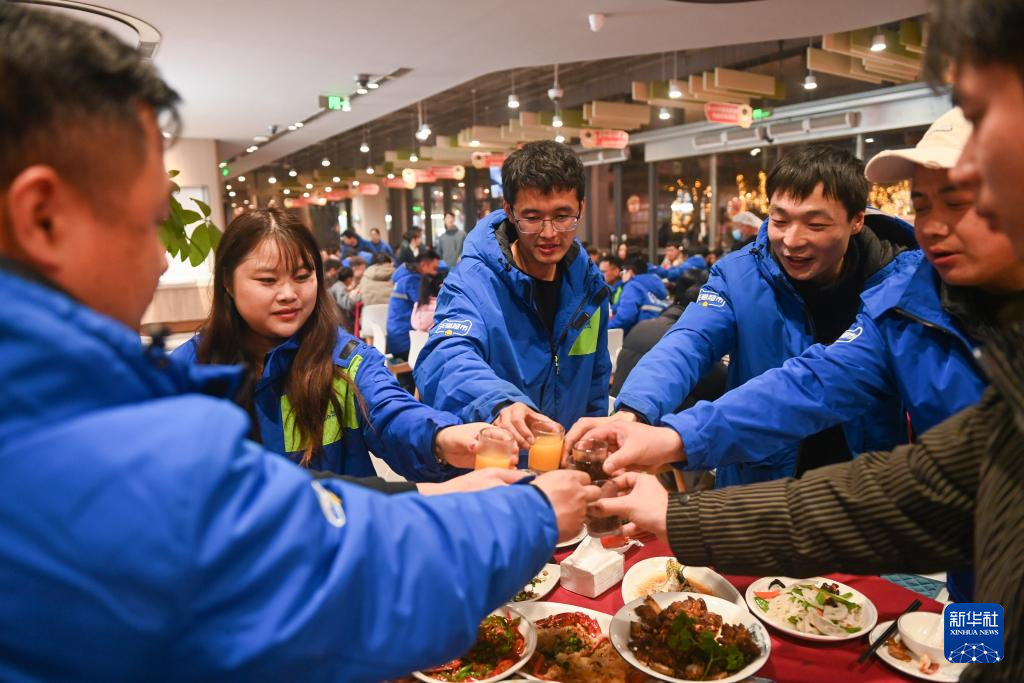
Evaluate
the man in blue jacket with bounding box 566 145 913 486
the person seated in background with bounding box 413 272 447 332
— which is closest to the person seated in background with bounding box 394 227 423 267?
the person seated in background with bounding box 413 272 447 332

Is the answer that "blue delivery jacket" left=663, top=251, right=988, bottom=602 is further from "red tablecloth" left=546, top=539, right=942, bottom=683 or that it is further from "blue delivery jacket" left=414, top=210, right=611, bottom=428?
"blue delivery jacket" left=414, top=210, right=611, bottom=428

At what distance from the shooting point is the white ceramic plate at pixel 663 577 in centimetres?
176

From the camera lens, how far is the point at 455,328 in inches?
93.1

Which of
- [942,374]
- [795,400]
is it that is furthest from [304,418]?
[942,374]

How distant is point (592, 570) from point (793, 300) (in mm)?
1207

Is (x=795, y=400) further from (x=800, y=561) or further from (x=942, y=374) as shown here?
(x=800, y=561)

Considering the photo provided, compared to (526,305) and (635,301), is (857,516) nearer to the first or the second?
(526,305)

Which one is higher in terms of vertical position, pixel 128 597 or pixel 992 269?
pixel 992 269

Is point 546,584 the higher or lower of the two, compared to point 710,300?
lower

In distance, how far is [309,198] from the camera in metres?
28.5

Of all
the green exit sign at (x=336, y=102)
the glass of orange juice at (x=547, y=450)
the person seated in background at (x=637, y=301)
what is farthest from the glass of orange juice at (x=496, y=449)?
the green exit sign at (x=336, y=102)

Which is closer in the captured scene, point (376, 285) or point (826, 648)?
point (826, 648)

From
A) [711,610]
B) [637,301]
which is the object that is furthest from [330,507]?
[637,301]

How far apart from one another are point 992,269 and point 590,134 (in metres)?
11.1
